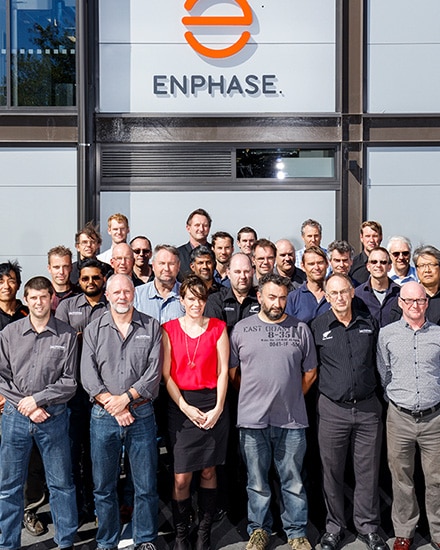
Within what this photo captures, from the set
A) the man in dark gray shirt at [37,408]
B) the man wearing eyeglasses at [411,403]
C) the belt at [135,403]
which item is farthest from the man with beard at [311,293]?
the man in dark gray shirt at [37,408]

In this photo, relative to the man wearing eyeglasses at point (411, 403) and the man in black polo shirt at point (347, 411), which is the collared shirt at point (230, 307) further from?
the man wearing eyeglasses at point (411, 403)

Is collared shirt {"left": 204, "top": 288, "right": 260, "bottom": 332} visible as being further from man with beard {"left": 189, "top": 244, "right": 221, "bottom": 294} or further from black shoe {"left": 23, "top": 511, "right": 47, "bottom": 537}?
black shoe {"left": 23, "top": 511, "right": 47, "bottom": 537}

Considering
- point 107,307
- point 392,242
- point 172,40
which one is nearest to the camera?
point 107,307

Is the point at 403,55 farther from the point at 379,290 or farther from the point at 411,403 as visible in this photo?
the point at 411,403

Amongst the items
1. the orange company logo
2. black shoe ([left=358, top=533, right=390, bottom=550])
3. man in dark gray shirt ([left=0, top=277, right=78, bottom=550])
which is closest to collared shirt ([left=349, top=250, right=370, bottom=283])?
black shoe ([left=358, top=533, right=390, bottom=550])

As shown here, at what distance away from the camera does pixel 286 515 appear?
4867 millimetres

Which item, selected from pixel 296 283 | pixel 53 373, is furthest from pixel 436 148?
pixel 53 373

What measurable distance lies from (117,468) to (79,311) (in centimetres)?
136

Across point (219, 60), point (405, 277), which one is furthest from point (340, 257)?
point (219, 60)

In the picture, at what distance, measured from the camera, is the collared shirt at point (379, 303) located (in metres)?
5.41

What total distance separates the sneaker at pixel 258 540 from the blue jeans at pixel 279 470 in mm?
54

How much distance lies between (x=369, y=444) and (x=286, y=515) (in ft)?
2.79

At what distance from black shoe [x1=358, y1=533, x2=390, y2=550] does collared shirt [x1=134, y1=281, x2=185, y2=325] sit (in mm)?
2299

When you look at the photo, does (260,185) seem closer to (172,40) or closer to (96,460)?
(172,40)
